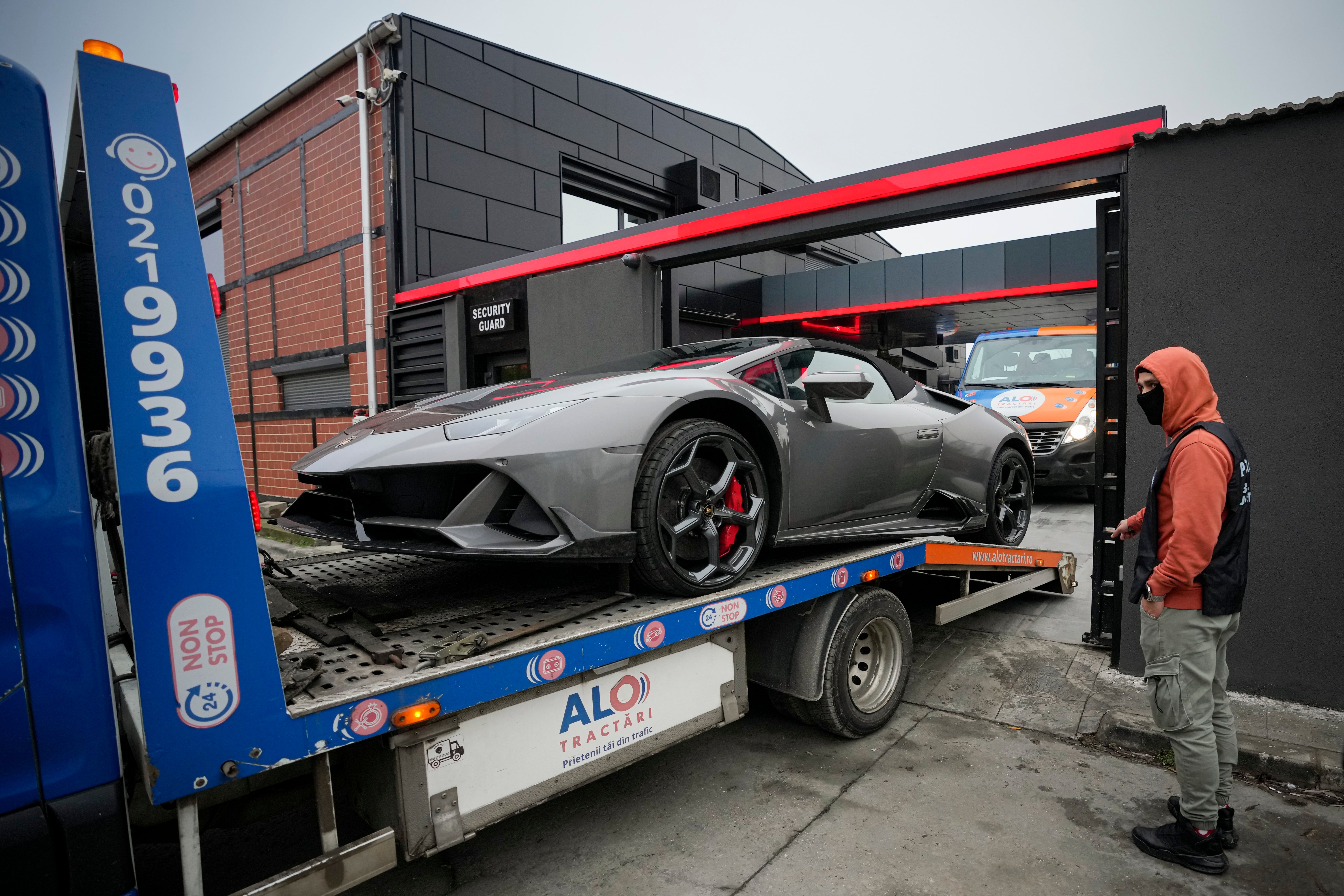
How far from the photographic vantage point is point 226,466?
59.5 inches

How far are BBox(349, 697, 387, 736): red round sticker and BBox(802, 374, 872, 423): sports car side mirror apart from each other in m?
1.95

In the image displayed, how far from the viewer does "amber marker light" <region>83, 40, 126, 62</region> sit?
145cm

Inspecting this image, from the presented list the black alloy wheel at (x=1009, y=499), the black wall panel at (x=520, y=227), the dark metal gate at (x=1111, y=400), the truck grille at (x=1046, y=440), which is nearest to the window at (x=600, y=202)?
the black wall panel at (x=520, y=227)

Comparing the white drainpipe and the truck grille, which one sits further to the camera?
the white drainpipe

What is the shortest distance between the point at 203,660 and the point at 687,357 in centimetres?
229

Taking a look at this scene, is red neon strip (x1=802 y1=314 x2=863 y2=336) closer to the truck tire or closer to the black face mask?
the truck tire

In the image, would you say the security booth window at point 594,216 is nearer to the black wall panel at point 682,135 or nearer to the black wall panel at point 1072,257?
the black wall panel at point 682,135

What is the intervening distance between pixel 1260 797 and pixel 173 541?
145 inches

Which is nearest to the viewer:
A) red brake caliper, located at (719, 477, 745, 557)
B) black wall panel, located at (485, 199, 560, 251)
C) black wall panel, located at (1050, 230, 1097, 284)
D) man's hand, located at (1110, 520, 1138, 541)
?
red brake caliper, located at (719, 477, 745, 557)

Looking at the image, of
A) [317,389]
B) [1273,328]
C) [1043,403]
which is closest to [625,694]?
[1273,328]

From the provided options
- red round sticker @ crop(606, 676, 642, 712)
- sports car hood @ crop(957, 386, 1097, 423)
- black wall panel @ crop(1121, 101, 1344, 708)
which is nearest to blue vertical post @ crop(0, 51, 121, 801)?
red round sticker @ crop(606, 676, 642, 712)

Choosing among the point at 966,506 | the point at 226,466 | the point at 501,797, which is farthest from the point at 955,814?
the point at 226,466

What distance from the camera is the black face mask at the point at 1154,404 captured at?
2551 mm

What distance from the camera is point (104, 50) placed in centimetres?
148
